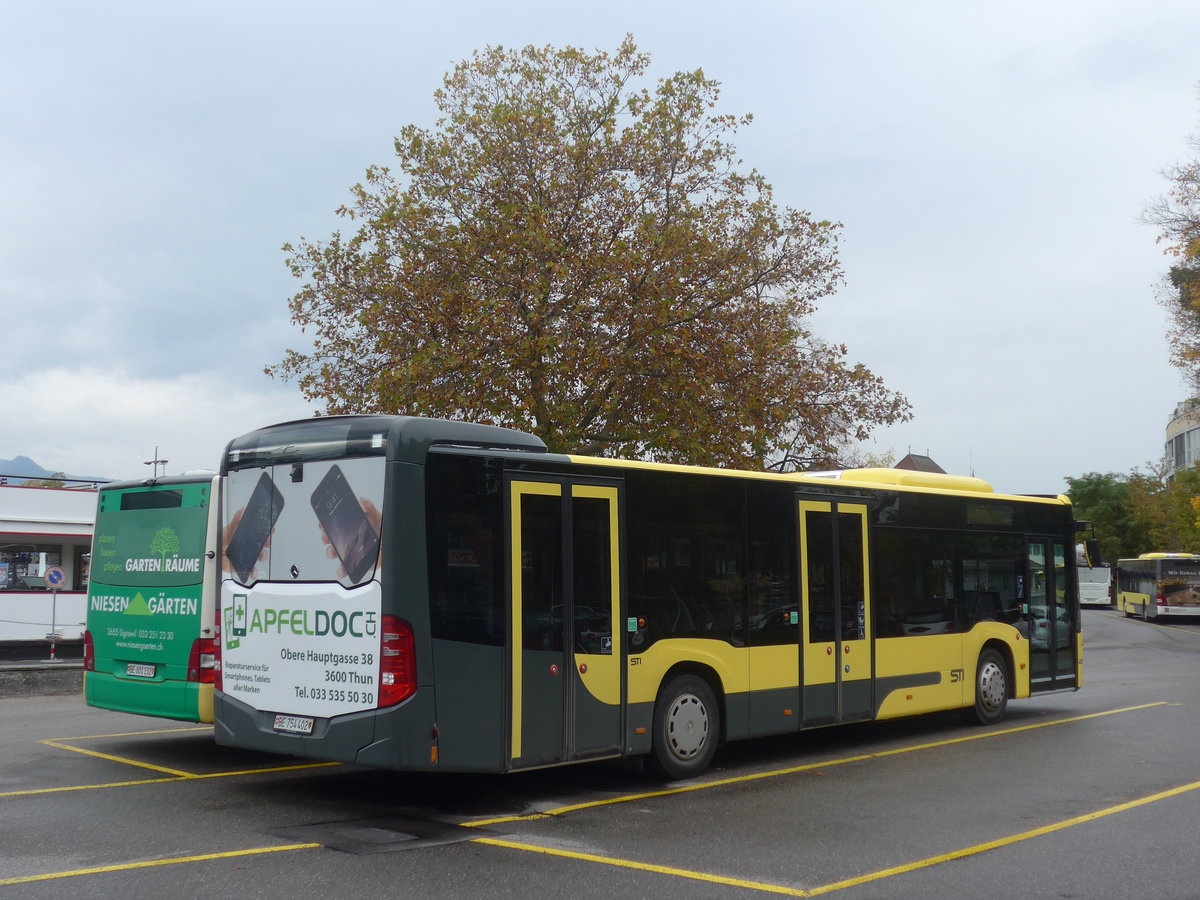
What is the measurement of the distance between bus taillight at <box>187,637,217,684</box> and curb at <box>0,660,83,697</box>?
10468 mm

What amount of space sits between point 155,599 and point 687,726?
5104mm

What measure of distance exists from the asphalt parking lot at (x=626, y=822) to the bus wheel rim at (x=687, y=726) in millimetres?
354

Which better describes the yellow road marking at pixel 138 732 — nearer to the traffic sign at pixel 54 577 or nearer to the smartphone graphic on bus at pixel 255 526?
the smartphone graphic on bus at pixel 255 526

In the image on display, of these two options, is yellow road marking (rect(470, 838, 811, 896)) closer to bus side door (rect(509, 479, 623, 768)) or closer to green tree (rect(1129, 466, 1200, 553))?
bus side door (rect(509, 479, 623, 768))

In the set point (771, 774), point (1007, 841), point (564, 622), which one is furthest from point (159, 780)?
point (1007, 841)

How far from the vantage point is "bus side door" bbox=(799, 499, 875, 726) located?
39.3ft

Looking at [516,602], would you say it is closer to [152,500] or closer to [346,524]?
[346,524]

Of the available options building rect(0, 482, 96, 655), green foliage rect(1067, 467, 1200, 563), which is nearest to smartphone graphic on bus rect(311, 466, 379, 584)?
building rect(0, 482, 96, 655)

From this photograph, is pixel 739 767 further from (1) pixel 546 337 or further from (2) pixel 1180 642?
(2) pixel 1180 642

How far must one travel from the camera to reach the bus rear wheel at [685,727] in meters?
10.3

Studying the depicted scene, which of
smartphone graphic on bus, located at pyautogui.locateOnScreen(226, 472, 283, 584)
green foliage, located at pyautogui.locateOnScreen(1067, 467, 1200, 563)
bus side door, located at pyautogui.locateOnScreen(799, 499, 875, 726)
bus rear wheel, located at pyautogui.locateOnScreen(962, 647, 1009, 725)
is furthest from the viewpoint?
green foliage, located at pyautogui.locateOnScreen(1067, 467, 1200, 563)

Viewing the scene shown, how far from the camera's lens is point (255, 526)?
9.56 m

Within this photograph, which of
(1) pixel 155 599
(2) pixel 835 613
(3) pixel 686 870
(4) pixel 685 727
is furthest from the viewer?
(2) pixel 835 613

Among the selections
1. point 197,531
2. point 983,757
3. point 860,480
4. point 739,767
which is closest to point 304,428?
point 197,531
